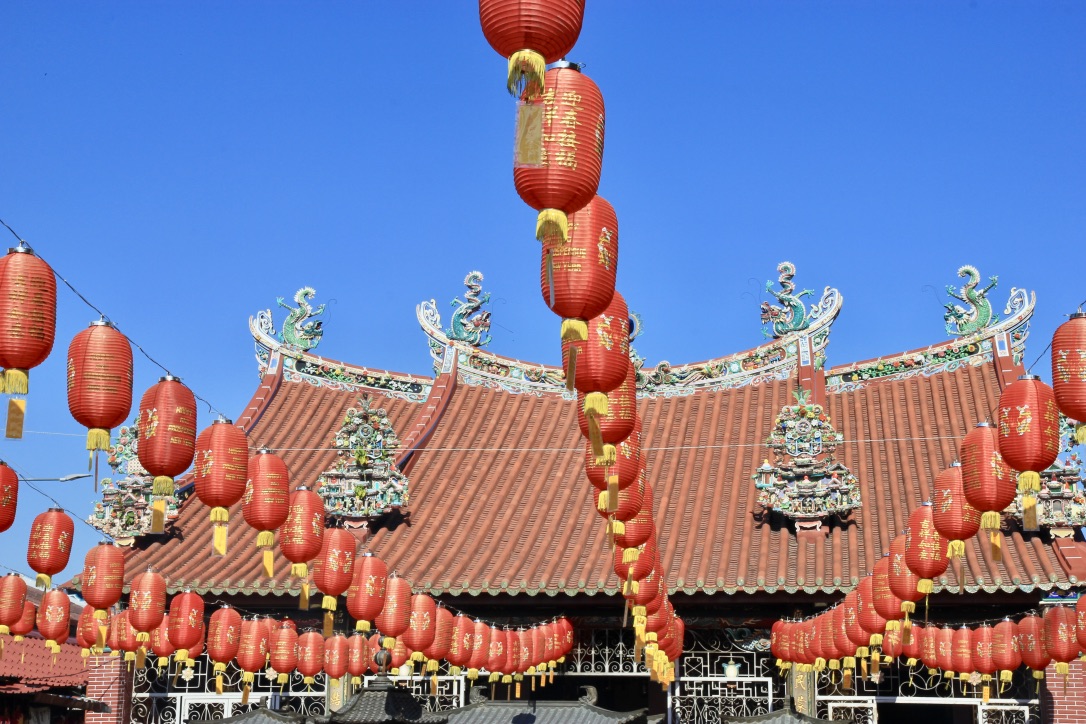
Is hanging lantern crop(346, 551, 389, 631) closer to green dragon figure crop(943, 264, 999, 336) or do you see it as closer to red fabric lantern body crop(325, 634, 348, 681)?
red fabric lantern body crop(325, 634, 348, 681)

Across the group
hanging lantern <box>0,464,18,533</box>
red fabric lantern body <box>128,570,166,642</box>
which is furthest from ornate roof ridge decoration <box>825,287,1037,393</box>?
hanging lantern <box>0,464,18,533</box>

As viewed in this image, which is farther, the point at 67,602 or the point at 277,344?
the point at 277,344

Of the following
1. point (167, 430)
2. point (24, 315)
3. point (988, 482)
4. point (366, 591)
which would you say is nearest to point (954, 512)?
point (988, 482)

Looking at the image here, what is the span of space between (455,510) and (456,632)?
10.6 feet

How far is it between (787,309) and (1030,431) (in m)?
9.08

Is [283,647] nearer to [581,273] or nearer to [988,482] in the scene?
[988,482]

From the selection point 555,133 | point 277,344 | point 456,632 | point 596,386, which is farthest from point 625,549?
point 277,344

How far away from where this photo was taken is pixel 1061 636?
11.6 metres

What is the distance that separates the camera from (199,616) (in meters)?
12.8

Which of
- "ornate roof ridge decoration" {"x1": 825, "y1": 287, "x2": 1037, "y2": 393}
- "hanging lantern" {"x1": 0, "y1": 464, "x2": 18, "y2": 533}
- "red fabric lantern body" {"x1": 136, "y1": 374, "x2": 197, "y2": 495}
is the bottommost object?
"hanging lantern" {"x1": 0, "y1": 464, "x2": 18, "y2": 533}

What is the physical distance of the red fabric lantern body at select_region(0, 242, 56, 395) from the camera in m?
7.31

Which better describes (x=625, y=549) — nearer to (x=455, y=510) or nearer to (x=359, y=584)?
(x=359, y=584)

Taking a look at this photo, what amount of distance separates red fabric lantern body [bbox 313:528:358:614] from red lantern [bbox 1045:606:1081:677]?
663cm

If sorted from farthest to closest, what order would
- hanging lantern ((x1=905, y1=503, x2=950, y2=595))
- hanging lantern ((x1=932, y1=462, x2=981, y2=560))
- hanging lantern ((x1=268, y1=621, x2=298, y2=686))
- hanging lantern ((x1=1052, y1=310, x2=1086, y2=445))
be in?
hanging lantern ((x1=268, y1=621, x2=298, y2=686)) → hanging lantern ((x1=905, y1=503, x2=950, y2=595)) → hanging lantern ((x1=932, y1=462, x2=981, y2=560)) → hanging lantern ((x1=1052, y1=310, x2=1086, y2=445))
